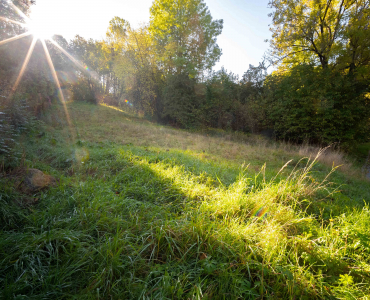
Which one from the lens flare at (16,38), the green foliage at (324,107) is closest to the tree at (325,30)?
the green foliage at (324,107)

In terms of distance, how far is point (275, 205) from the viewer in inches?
107

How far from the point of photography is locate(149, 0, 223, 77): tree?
17.4m

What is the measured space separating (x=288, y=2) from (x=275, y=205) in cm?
1665

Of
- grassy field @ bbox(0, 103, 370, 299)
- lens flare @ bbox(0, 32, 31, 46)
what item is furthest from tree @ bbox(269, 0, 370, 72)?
lens flare @ bbox(0, 32, 31, 46)

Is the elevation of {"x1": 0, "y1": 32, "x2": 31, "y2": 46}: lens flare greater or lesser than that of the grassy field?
greater

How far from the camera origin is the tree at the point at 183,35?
Answer: 1741cm

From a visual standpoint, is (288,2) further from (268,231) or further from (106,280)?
A: (106,280)

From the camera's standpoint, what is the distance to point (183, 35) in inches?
708

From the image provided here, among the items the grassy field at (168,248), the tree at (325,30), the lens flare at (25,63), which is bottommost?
the grassy field at (168,248)

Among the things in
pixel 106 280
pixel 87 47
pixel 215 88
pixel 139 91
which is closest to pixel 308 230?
pixel 106 280

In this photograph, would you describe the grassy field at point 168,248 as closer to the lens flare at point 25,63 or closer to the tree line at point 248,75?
the lens flare at point 25,63

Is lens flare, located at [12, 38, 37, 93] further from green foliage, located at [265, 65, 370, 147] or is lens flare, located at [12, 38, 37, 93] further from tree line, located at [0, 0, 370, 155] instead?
green foliage, located at [265, 65, 370, 147]

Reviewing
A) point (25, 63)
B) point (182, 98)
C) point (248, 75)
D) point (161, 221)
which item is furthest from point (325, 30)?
point (25, 63)

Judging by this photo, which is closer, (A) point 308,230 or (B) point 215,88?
(A) point 308,230
